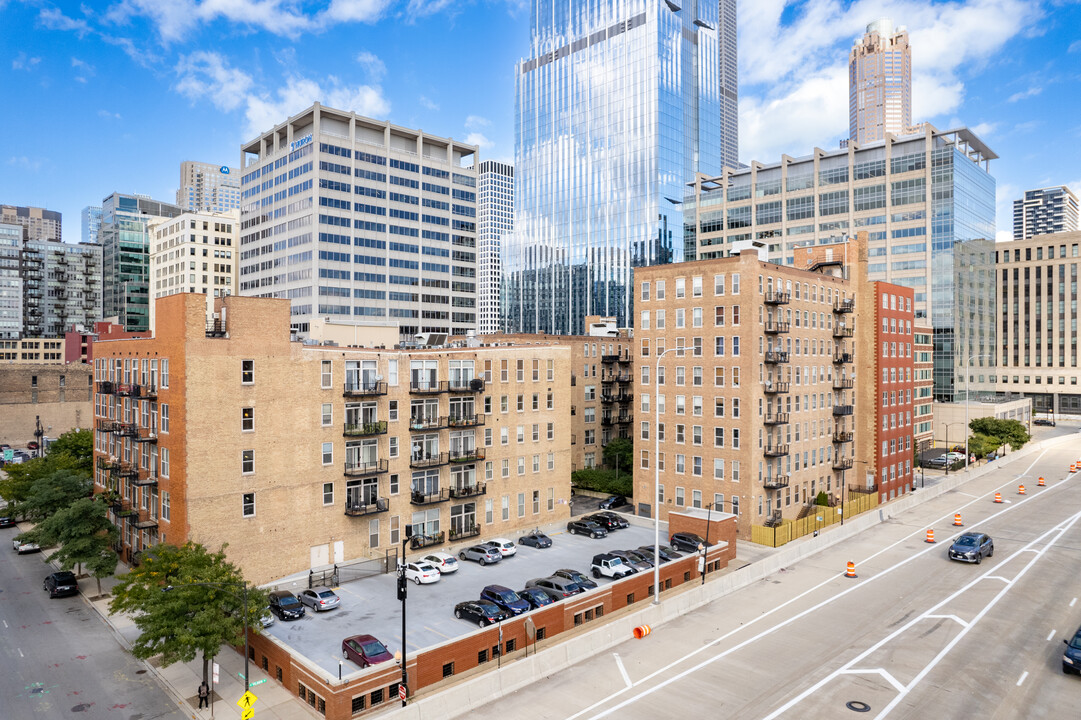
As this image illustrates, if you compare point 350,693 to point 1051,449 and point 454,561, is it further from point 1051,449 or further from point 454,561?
point 1051,449

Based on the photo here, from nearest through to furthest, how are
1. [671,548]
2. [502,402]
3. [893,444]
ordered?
[671,548] < [502,402] < [893,444]

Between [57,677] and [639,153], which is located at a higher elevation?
[639,153]

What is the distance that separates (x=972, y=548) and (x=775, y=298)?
2523 centimetres

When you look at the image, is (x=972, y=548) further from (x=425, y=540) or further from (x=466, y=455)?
(x=425, y=540)

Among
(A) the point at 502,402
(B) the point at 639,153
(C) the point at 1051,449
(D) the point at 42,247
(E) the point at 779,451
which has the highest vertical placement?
(B) the point at 639,153

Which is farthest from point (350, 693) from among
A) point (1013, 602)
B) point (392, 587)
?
point (1013, 602)

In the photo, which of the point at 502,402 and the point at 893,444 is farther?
the point at 893,444

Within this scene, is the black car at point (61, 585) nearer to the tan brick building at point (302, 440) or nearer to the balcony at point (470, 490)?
the tan brick building at point (302, 440)

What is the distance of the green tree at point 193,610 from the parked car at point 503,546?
779 inches

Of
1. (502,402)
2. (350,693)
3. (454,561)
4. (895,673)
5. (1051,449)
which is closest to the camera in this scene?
(350,693)

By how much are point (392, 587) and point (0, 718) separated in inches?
825

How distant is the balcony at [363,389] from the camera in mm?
47562

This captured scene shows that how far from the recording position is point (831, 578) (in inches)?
1911

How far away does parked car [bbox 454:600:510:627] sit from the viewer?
37.6 m
